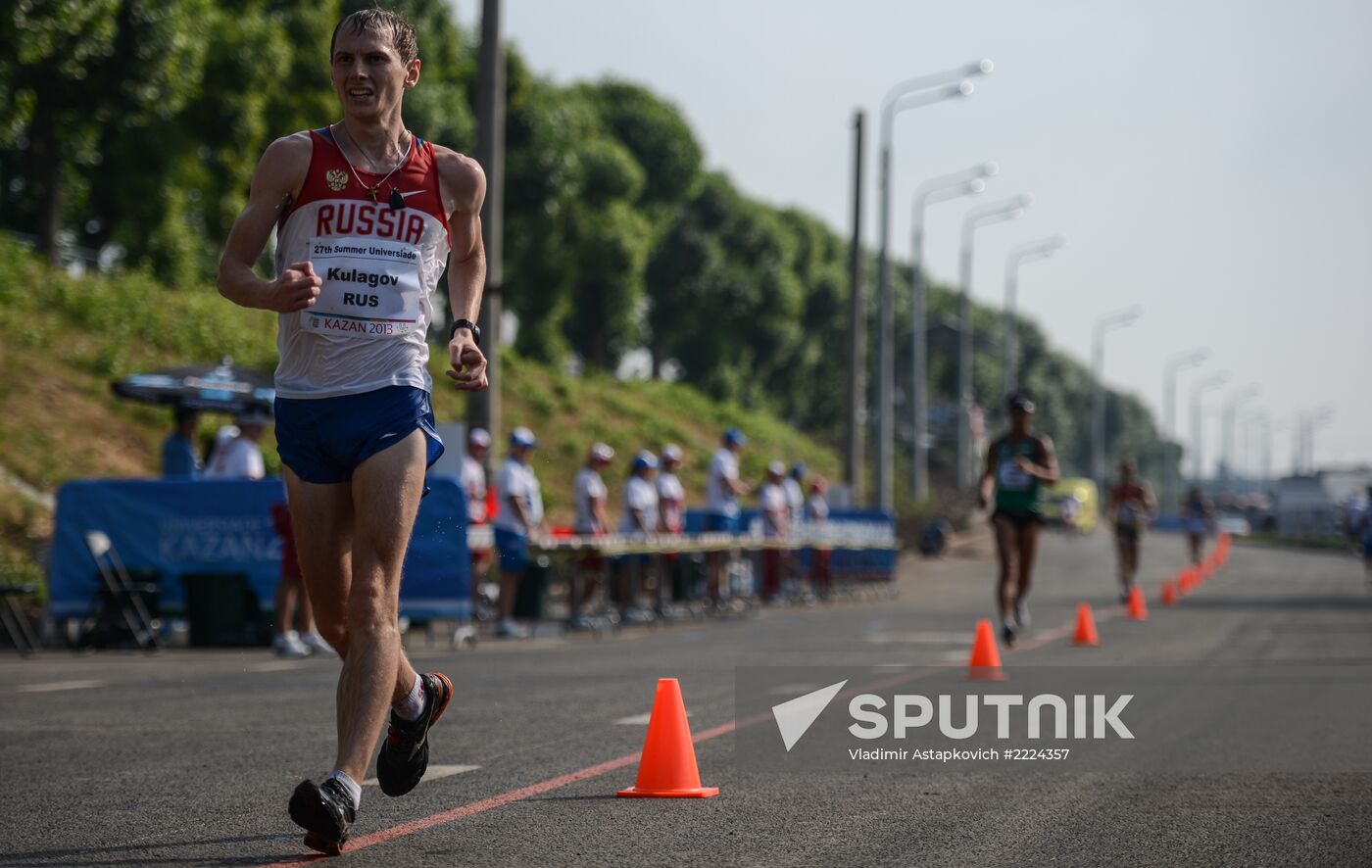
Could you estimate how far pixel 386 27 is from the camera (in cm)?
573

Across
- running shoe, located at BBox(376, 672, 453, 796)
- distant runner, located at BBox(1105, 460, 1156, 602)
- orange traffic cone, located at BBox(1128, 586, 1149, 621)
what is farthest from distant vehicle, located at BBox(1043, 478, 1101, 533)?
running shoe, located at BBox(376, 672, 453, 796)

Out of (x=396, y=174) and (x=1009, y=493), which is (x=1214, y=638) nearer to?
(x=1009, y=493)

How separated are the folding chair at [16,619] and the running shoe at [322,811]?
35.1ft

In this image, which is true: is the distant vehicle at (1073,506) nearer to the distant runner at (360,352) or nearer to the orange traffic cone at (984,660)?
the orange traffic cone at (984,660)

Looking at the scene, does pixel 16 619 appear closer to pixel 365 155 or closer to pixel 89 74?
pixel 365 155

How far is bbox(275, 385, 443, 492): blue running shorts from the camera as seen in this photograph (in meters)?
5.59

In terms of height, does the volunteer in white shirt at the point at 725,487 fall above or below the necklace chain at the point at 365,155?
below

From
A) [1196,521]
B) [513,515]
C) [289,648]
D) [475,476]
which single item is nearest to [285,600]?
[289,648]

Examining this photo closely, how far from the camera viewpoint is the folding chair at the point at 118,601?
1666cm

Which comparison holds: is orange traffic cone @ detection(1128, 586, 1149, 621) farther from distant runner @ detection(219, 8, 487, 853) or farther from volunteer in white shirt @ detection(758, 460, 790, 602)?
distant runner @ detection(219, 8, 487, 853)

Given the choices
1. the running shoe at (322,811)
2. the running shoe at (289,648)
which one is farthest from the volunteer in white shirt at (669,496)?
the running shoe at (322,811)

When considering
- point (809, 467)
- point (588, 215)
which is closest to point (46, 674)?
point (588, 215)

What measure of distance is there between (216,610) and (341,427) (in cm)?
1239

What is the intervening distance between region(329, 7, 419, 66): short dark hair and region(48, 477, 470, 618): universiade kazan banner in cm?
1161
